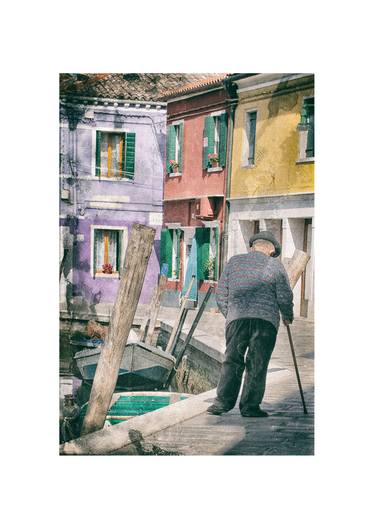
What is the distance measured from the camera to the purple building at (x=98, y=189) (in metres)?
8.30

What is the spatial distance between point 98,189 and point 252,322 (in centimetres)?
167

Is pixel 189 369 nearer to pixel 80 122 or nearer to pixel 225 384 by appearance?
pixel 225 384

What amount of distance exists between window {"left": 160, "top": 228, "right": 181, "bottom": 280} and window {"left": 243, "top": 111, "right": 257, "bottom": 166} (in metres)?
0.83

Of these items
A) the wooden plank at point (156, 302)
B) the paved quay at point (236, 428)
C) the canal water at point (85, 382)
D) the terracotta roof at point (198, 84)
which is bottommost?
the paved quay at point (236, 428)

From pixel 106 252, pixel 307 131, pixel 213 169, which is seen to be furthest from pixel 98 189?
pixel 307 131

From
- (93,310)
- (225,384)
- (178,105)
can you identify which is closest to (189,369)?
(225,384)

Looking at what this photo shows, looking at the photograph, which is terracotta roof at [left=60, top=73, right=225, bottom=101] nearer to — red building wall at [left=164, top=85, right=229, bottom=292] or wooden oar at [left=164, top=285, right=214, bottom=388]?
red building wall at [left=164, top=85, right=229, bottom=292]

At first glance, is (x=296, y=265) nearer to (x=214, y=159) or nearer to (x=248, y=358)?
(x=248, y=358)

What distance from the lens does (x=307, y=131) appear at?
8.28 metres

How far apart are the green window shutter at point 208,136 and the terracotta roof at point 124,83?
0.35 metres

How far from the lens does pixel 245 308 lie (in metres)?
8.30

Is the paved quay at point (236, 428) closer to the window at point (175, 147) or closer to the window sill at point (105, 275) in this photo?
the window sill at point (105, 275)

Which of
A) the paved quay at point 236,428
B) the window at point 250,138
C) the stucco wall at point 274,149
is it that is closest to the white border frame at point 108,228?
the stucco wall at point 274,149

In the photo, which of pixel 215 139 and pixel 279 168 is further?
pixel 215 139
